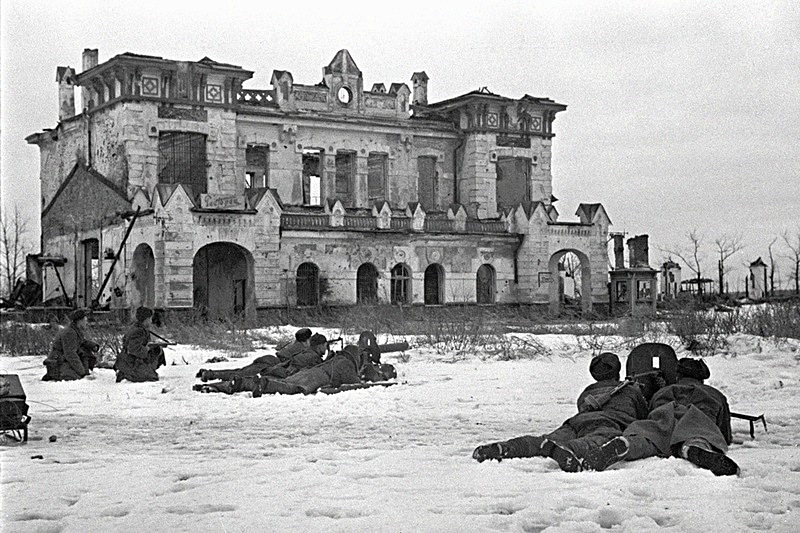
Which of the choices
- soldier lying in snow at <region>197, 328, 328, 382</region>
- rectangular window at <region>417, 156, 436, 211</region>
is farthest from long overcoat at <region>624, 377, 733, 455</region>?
rectangular window at <region>417, 156, 436, 211</region>

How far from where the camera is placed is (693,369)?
10164 mm

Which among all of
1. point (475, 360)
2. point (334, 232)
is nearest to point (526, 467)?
point (475, 360)

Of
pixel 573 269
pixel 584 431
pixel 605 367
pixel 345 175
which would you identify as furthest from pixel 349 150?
pixel 584 431

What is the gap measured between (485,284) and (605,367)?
→ 109 ft

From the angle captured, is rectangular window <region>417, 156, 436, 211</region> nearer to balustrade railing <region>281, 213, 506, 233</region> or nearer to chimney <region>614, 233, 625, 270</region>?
balustrade railing <region>281, 213, 506, 233</region>

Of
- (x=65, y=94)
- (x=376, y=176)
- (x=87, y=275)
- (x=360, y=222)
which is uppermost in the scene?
(x=65, y=94)

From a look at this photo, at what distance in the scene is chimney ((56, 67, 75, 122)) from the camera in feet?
139

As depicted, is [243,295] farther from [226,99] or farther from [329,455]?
[329,455]

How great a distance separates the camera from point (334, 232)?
37.8 m

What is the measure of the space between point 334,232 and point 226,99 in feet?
21.3

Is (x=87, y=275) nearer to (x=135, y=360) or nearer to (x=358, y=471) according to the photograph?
(x=135, y=360)

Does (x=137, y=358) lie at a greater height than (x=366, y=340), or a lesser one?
lesser

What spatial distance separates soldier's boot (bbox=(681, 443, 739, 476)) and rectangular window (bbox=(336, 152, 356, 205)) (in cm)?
3468

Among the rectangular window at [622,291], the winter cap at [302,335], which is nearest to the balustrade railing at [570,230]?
the rectangular window at [622,291]
